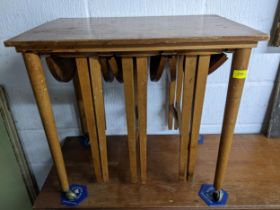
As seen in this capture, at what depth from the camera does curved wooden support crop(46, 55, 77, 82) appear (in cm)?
65

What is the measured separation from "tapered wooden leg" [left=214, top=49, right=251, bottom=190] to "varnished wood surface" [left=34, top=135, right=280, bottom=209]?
13 centimetres

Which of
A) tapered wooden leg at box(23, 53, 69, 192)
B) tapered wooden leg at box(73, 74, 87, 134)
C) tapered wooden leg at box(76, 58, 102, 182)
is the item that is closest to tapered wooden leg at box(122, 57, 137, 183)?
tapered wooden leg at box(76, 58, 102, 182)

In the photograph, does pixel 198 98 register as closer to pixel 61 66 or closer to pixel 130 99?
pixel 130 99

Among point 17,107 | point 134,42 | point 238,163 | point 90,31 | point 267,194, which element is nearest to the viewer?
point 134,42


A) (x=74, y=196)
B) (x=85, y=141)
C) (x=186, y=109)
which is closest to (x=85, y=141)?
(x=85, y=141)

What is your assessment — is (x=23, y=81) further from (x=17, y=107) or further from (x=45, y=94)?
(x=45, y=94)

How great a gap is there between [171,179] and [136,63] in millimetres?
504

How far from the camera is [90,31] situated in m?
0.66

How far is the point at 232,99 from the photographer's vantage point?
643 mm

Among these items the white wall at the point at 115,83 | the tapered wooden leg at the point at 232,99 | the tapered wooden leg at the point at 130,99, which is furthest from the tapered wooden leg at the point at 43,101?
the tapered wooden leg at the point at 232,99

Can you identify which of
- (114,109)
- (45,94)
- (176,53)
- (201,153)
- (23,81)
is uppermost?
(176,53)

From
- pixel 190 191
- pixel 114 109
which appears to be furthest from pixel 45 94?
pixel 190 191

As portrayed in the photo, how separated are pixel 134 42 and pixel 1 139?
853mm

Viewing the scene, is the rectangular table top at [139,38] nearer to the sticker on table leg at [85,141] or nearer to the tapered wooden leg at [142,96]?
the tapered wooden leg at [142,96]
